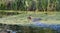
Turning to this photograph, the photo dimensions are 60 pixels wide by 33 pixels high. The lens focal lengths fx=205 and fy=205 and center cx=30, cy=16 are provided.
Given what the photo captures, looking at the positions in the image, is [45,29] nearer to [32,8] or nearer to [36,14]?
[36,14]

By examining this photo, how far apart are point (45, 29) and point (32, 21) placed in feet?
1.83

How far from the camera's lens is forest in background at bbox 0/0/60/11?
5.16m

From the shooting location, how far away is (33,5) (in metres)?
5.25

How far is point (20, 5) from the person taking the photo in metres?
5.40

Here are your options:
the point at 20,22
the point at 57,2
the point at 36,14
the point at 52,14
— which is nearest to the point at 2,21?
the point at 20,22

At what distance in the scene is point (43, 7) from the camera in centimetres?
514

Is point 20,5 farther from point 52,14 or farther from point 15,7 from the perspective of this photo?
point 52,14

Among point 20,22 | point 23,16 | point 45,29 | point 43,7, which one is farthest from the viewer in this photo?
point 43,7

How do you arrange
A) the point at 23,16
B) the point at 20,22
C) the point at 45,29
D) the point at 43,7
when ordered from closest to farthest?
the point at 45,29, the point at 20,22, the point at 23,16, the point at 43,7

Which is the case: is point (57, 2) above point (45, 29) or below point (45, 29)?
above

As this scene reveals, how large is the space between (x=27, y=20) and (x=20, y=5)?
3.79ft

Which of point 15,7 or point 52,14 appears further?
point 15,7

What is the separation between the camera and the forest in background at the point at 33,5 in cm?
516

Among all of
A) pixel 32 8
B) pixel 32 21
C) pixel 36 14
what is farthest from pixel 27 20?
pixel 32 8
